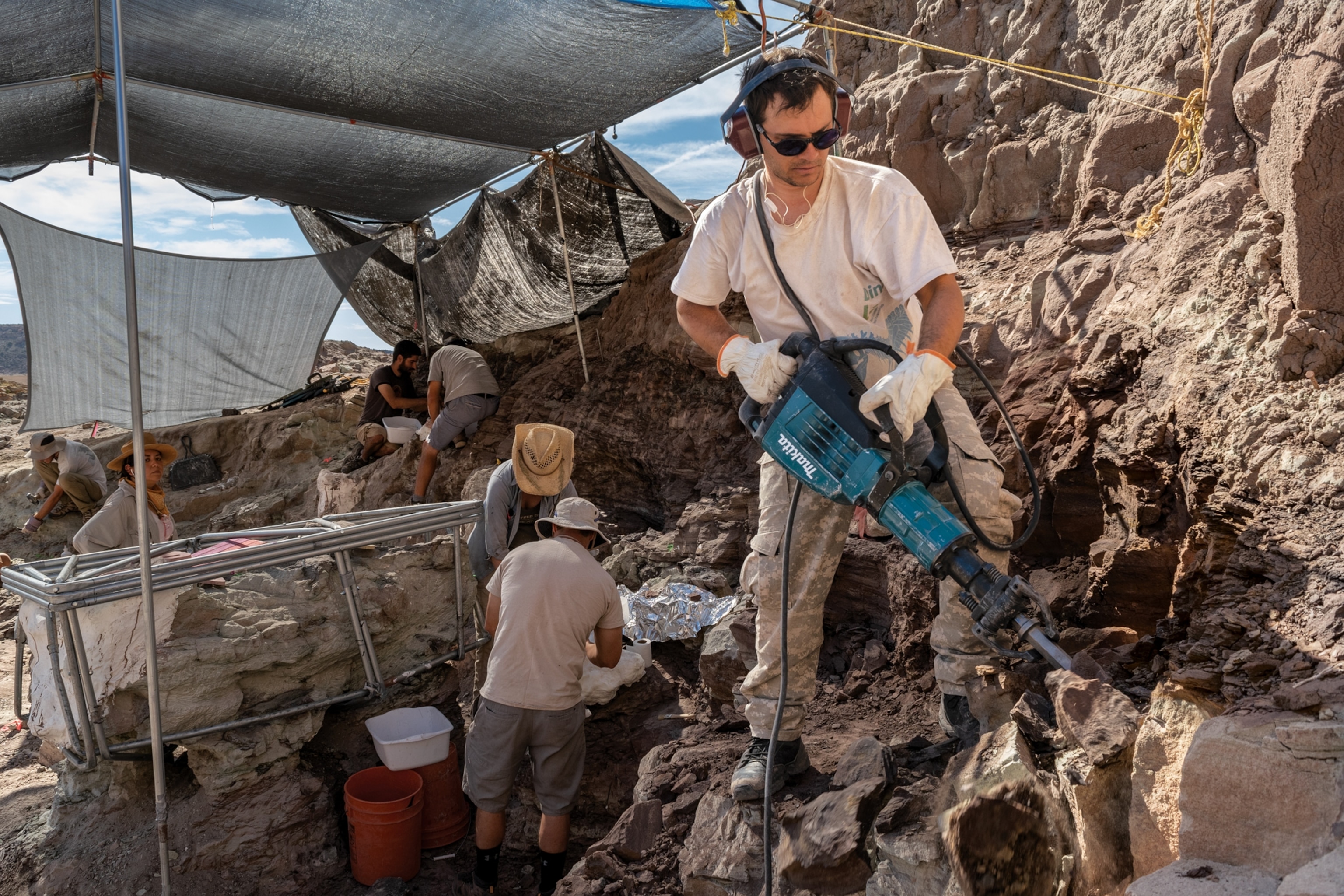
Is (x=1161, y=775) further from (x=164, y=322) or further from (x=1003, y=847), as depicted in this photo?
(x=164, y=322)

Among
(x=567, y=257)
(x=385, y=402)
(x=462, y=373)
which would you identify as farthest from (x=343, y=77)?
(x=385, y=402)

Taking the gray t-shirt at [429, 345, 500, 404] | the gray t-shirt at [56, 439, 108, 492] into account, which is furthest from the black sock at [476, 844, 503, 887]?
the gray t-shirt at [56, 439, 108, 492]

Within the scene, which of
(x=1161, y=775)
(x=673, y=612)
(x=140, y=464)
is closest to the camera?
(x=1161, y=775)

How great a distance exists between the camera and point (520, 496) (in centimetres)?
407

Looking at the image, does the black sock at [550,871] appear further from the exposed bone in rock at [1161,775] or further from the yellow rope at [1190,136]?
the yellow rope at [1190,136]

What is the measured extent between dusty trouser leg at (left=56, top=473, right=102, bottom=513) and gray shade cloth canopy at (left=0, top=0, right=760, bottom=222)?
3034 mm

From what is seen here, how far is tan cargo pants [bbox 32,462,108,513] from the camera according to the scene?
8047 mm

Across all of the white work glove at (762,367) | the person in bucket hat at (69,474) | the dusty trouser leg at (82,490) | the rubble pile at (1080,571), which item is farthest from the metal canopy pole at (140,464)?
the dusty trouser leg at (82,490)

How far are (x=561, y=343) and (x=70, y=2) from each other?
4226 millimetres

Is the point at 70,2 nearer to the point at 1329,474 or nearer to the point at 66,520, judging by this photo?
the point at 1329,474

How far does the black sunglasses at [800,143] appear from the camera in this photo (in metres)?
2.06

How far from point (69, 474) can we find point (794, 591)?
8.44m

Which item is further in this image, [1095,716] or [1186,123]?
[1186,123]

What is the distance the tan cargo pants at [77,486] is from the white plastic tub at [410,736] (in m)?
5.94
